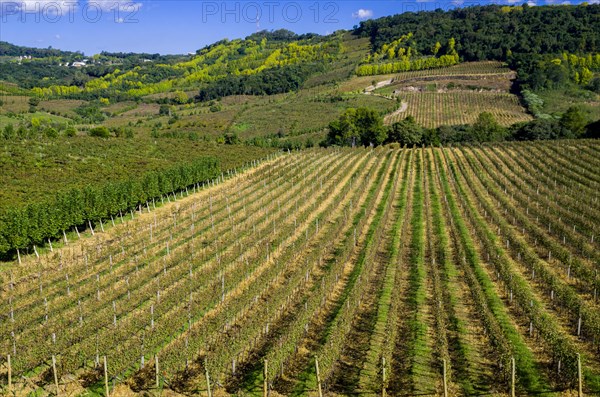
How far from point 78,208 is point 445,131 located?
6809 cm

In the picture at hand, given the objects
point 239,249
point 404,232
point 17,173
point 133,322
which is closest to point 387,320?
point 133,322

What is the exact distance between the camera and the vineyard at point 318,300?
1709cm

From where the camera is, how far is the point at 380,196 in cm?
4950

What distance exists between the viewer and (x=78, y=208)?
36.2 metres

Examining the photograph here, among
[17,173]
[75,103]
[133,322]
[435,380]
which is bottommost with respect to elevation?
[435,380]

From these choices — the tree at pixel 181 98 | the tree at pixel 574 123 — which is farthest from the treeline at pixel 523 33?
the tree at pixel 181 98

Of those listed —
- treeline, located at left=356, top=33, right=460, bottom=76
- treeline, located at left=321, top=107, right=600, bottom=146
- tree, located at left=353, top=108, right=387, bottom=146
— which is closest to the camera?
treeline, located at left=321, top=107, right=600, bottom=146

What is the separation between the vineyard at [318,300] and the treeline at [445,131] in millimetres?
39805

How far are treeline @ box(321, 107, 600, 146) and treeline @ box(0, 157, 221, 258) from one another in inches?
1744

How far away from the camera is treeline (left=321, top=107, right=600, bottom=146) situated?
277 ft

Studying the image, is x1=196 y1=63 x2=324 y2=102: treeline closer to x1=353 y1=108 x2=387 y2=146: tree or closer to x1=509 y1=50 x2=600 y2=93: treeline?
x1=509 y1=50 x2=600 y2=93: treeline

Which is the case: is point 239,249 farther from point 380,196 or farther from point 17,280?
point 380,196

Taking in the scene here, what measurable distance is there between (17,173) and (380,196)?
111 ft

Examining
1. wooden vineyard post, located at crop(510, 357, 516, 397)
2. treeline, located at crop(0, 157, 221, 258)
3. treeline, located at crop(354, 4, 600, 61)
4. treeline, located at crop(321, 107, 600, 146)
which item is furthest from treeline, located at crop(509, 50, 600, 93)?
wooden vineyard post, located at crop(510, 357, 516, 397)
